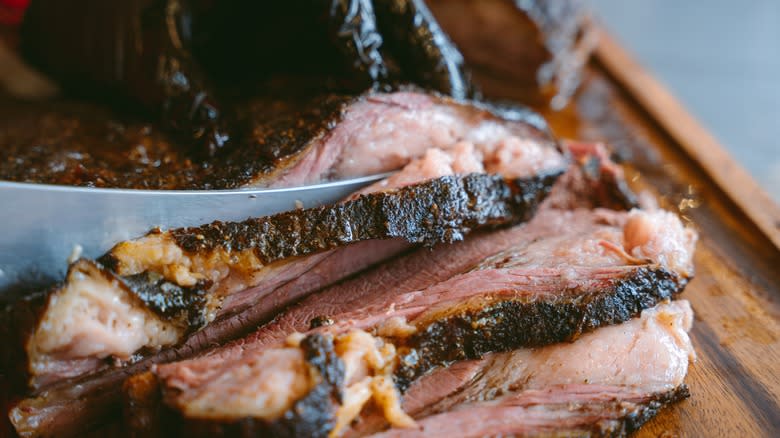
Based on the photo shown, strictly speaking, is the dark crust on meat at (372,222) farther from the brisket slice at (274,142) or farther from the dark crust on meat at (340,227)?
the brisket slice at (274,142)

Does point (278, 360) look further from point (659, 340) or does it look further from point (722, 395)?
point (722, 395)

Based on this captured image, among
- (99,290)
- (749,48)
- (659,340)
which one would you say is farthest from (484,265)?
(749,48)

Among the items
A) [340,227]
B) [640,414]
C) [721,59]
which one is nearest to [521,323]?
[640,414]

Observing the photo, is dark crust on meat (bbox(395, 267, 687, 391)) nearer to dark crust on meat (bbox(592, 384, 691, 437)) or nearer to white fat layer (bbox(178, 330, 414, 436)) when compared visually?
white fat layer (bbox(178, 330, 414, 436))

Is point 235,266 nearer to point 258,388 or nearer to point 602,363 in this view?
point 258,388

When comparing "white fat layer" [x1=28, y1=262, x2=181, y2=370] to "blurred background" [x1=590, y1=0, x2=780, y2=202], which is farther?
"blurred background" [x1=590, y1=0, x2=780, y2=202]

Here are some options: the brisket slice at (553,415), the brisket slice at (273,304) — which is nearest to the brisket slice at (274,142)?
the brisket slice at (273,304)

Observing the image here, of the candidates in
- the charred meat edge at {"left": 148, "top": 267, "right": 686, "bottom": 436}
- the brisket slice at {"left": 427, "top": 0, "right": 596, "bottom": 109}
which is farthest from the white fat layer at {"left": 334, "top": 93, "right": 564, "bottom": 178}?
the brisket slice at {"left": 427, "top": 0, "right": 596, "bottom": 109}
